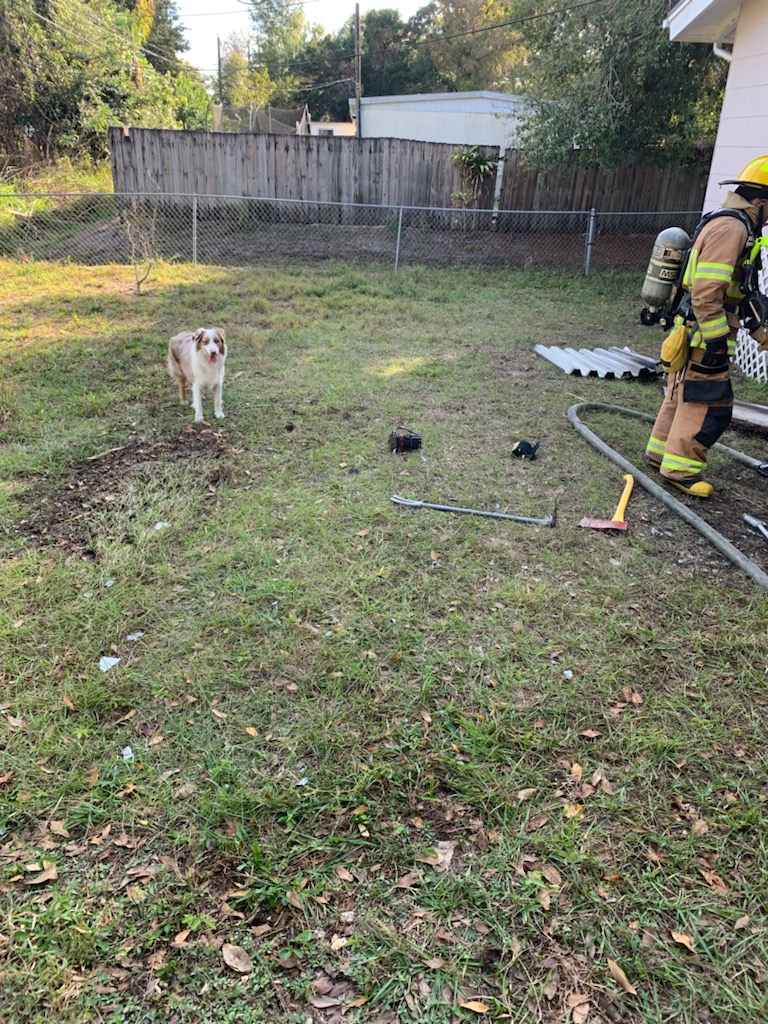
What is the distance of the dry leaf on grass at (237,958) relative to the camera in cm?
186

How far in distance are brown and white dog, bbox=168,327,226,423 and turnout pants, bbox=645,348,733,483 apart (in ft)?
11.6

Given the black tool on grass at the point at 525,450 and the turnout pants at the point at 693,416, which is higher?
the turnout pants at the point at 693,416

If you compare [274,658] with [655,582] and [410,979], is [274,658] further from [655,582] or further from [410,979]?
[655,582]

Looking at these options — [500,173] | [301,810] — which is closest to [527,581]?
[301,810]

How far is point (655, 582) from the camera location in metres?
3.63

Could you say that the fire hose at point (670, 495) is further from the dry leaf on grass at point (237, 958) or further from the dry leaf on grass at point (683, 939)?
the dry leaf on grass at point (237, 958)

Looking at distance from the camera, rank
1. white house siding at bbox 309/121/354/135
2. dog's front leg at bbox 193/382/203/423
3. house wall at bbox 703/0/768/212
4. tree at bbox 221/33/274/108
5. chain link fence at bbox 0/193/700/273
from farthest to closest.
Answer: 1. tree at bbox 221/33/274/108
2. white house siding at bbox 309/121/354/135
3. chain link fence at bbox 0/193/700/273
4. house wall at bbox 703/0/768/212
5. dog's front leg at bbox 193/382/203/423

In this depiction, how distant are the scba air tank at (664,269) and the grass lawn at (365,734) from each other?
1145 millimetres

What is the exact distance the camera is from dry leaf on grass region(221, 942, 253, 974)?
6.11 feet

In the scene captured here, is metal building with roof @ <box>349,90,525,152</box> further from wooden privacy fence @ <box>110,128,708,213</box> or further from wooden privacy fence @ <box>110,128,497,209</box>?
wooden privacy fence @ <box>110,128,497,209</box>

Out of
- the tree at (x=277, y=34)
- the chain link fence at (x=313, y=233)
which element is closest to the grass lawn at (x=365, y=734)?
the chain link fence at (x=313, y=233)

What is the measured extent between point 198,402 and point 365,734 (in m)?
3.69

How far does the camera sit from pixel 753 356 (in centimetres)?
756

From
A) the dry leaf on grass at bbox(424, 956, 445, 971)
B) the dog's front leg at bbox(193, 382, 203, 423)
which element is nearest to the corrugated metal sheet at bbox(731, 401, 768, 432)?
the dog's front leg at bbox(193, 382, 203, 423)
